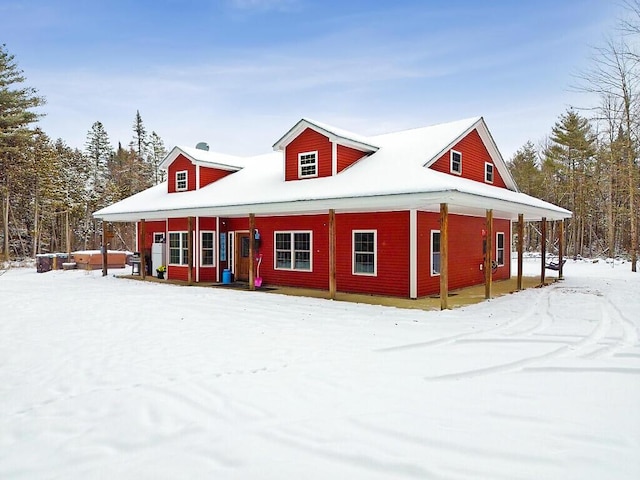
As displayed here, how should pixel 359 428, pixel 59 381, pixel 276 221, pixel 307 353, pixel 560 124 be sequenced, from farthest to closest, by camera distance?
pixel 560 124 < pixel 276 221 < pixel 307 353 < pixel 59 381 < pixel 359 428

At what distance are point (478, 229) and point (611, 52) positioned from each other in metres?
10.2

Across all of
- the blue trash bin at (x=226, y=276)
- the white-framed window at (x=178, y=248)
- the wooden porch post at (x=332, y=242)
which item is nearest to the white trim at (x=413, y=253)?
the wooden porch post at (x=332, y=242)

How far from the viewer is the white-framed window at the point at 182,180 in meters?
17.3

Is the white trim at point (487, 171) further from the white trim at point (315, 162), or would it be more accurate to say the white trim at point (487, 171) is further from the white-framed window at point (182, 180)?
the white-framed window at point (182, 180)

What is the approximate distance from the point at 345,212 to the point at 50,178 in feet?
89.4

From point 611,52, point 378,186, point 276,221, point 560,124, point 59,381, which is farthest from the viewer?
point 560,124

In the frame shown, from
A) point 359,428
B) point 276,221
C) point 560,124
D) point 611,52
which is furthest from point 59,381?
point 560,124

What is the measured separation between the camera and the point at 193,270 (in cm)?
1561

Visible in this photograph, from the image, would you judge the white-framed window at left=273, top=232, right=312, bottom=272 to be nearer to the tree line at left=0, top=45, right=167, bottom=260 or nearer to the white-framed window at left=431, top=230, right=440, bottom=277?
the white-framed window at left=431, top=230, right=440, bottom=277

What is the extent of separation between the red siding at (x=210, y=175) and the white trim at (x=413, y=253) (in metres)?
9.25

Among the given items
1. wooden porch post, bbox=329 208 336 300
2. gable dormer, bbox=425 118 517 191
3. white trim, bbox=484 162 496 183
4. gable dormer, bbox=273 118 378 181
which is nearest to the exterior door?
gable dormer, bbox=273 118 378 181

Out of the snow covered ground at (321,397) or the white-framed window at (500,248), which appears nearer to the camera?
the snow covered ground at (321,397)

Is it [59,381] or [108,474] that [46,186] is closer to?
[59,381]

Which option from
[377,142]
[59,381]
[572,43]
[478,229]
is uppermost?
[572,43]
